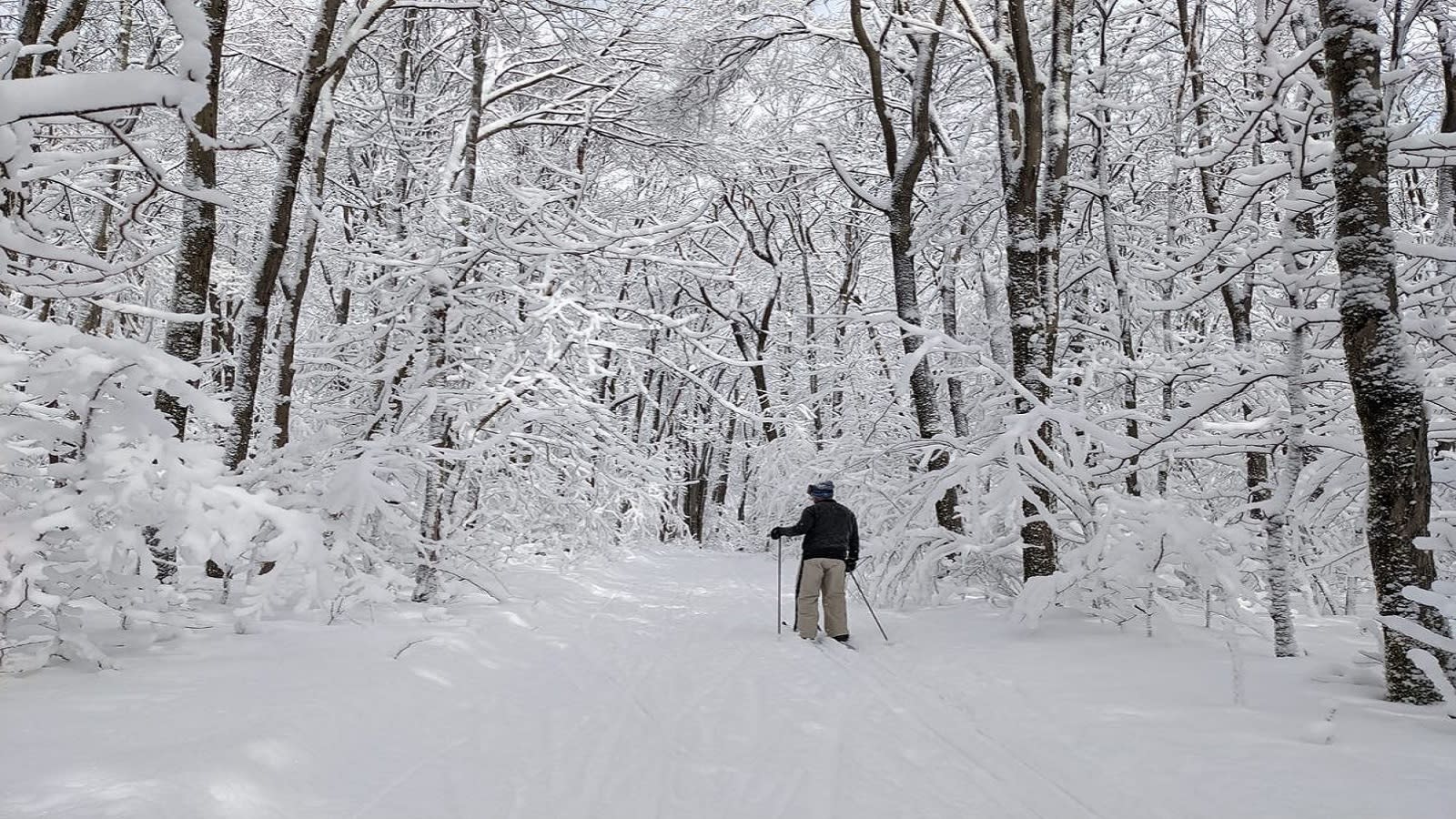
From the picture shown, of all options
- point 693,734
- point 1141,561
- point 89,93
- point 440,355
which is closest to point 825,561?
point 1141,561

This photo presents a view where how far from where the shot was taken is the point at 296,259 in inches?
382

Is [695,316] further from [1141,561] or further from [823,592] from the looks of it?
[1141,561]

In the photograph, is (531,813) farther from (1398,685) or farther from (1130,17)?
(1130,17)

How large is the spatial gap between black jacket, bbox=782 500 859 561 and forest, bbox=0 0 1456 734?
55cm

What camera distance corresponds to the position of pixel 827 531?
8.16 metres

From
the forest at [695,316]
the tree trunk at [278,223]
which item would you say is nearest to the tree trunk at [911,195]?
the forest at [695,316]

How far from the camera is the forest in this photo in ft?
12.2

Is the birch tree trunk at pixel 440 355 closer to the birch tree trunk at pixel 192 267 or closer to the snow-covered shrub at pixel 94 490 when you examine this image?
the birch tree trunk at pixel 192 267

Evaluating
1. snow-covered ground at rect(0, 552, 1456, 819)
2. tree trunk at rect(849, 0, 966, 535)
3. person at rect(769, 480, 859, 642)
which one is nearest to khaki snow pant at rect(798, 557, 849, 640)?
person at rect(769, 480, 859, 642)

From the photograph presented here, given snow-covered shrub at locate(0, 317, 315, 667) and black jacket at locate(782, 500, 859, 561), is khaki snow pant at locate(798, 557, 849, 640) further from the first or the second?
snow-covered shrub at locate(0, 317, 315, 667)

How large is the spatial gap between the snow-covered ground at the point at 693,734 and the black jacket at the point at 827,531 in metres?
1.89

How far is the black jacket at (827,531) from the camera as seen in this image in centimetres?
807

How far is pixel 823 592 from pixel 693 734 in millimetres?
3859

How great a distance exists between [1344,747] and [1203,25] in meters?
10.4
